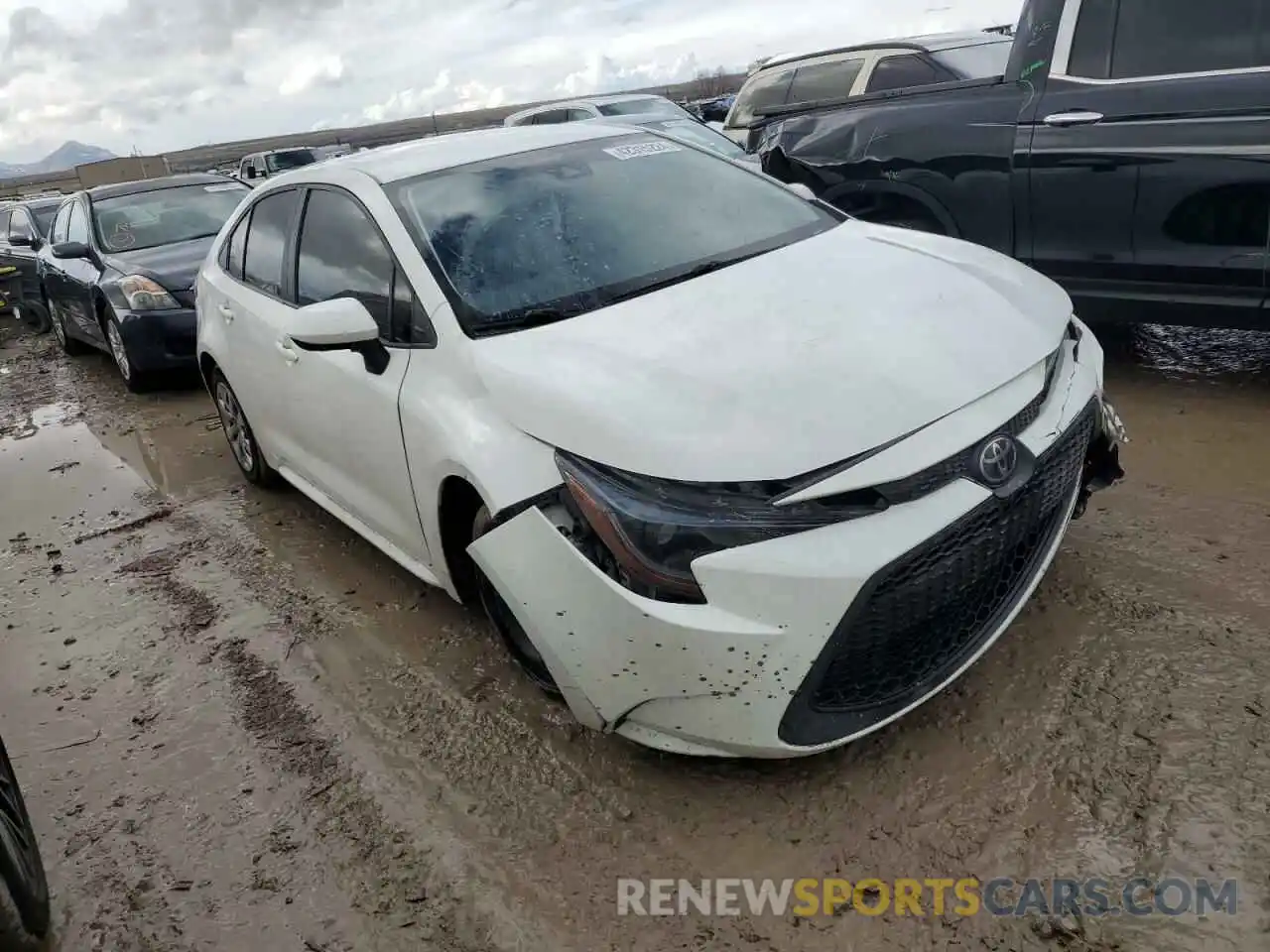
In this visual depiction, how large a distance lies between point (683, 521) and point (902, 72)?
22.6ft

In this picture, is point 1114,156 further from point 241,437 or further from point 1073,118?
point 241,437

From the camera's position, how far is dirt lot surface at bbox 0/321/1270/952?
2.18 m

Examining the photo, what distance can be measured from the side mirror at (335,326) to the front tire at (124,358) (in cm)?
506

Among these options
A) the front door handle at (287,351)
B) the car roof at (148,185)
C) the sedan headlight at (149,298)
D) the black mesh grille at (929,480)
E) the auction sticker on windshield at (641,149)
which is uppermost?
the auction sticker on windshield at (641,149)

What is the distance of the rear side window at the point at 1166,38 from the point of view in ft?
12.5

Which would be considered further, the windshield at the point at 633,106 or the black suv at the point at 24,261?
the windshield at the point at 633,106

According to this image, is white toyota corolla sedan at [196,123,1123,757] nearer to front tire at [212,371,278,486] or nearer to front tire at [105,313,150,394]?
front tire at [212,371,278,486]

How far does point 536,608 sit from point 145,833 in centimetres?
136

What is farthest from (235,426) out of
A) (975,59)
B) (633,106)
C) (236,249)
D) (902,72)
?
(633,106)

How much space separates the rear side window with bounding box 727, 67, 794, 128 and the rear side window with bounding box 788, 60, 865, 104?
0.39 feet

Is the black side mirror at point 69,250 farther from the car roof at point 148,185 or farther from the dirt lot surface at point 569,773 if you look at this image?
the dirt lot surface at point 569,773

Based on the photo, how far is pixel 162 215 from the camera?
818 cm

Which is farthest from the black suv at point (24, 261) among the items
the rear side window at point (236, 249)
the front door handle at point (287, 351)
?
the front door handle at point (287, 351)

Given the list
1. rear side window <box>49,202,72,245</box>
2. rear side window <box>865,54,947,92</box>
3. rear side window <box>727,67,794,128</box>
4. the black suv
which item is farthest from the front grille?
the black suv
